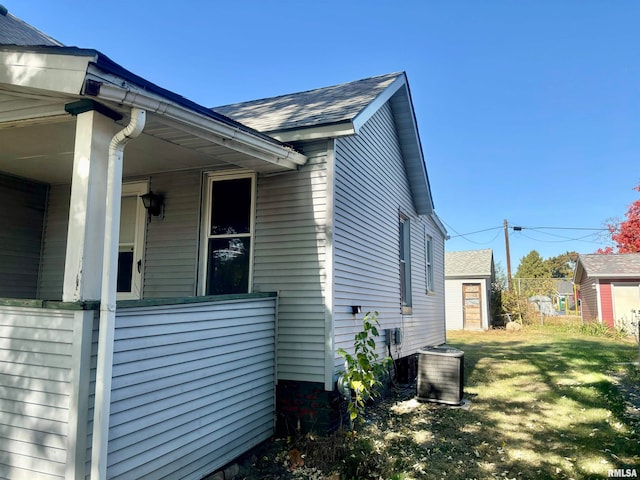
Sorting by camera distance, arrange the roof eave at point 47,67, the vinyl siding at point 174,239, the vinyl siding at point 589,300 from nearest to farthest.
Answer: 1. the roof eave at point 47,67
2. the vinyl siding at point 174,239
3. the vinyl siding at point 589,300

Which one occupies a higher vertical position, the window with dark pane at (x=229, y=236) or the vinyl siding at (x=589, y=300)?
the window with dark pane at (x=229, y=236)

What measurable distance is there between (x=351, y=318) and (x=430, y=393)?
218 cm

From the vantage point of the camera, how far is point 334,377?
4758mm

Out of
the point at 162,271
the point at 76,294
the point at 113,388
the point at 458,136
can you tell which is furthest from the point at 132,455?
the point at 458,136

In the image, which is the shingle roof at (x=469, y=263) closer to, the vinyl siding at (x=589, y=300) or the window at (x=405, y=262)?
the vinyl siding at (x=589, y=300)

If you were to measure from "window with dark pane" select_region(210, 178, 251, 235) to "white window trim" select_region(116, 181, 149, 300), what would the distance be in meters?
1.16

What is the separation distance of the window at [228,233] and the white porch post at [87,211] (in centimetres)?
245

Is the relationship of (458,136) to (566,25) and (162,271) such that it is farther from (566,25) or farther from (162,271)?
(162,271)

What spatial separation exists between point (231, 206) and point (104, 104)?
266cm

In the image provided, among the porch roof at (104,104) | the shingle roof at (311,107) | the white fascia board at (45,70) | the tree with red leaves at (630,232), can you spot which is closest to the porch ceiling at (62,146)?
the porch roof at (104,104)

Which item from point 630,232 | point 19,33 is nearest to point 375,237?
point 19,33

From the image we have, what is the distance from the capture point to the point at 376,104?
583 cm

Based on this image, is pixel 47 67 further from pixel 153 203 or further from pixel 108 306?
pixel 153 203

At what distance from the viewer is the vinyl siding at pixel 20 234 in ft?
19.3
